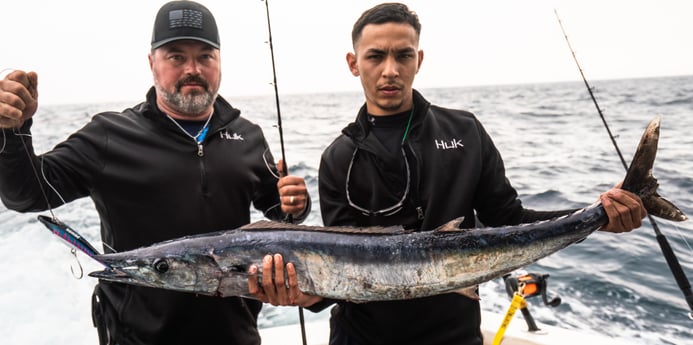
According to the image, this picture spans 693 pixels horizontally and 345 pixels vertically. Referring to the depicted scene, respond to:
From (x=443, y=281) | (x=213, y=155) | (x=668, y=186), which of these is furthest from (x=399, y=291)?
(x=668, y=186)

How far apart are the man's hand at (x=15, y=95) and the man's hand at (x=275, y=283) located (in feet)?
3.91

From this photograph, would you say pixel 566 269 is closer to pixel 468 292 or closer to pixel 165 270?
pixel 468 292

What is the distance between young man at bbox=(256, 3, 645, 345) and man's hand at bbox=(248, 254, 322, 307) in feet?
0.74

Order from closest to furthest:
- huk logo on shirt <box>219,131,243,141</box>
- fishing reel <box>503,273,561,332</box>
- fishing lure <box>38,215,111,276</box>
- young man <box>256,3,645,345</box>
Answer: fishing lure <box>38,215,111,276</box>, young man <box>256,3,645,345</box>, huk logo on shirt <box>219,131,243,141</box>, fishing reel <box>503,273,561,332</box>

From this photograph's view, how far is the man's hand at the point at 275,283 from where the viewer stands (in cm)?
221

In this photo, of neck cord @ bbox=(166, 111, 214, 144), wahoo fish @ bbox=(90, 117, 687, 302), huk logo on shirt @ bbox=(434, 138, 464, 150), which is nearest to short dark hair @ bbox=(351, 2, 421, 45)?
huk logo on shirt @ bbox=(434, 138, 464, 150)

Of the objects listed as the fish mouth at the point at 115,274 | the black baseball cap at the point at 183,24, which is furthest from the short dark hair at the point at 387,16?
the fish mouth at the point at 115,274

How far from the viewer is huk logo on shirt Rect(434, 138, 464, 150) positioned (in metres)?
2.71

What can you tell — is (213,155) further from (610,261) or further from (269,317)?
(610,261)

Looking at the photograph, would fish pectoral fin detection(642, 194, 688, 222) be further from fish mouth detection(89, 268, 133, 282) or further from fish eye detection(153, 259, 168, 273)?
fish mouth detection(89, 268, 133, 282)

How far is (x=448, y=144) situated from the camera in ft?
8.92

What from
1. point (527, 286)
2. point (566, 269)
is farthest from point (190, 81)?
point (566, 269)

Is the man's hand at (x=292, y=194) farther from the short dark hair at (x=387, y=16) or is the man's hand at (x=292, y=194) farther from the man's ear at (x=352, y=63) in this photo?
the short dark hair at (x=387, y=16)

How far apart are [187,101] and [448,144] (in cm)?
153
